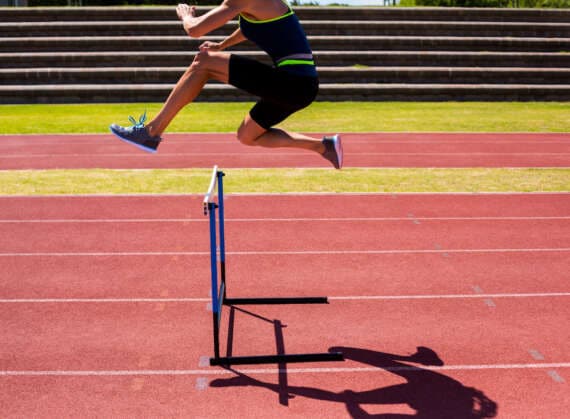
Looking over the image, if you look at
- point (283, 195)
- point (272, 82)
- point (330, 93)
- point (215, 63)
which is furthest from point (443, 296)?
point (330, 93)

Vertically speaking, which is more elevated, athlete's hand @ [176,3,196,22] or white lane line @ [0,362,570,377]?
athlete's hand @ [176,3,196,22]

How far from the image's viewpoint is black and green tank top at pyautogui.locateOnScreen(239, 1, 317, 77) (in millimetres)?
4125

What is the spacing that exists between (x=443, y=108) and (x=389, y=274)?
14.5 meters

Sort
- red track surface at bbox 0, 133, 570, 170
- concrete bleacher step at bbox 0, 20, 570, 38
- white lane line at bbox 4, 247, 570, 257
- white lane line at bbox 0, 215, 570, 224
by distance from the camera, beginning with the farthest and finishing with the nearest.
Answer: concrete bleacher step at bbox 0, 20, 570, 38, red track surface at bbox 0, 133, 570, 170, white lane line at bbox 0, 215, 570, 224, white lane line at bbox 4, 247, 570, 257

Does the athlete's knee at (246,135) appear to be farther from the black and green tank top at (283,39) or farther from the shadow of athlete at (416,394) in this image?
the shadow of athlete at (416,394)

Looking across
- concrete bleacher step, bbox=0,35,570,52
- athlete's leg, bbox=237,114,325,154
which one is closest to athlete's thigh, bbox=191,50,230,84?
athlete's leg, bbox=237,114,325,154

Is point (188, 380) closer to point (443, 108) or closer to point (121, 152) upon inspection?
A: point (121, 152)

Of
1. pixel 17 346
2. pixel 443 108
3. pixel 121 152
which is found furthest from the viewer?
pixel 443 108

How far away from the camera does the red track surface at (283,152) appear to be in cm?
1204

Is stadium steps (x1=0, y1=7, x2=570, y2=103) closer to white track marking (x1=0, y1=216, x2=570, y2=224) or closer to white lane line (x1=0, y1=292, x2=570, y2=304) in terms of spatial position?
white track marking (x1=0, y1=216, x2=570, y2=224)

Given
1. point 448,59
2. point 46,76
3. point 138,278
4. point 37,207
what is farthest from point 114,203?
point 448,59

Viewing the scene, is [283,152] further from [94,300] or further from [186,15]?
[186,15]

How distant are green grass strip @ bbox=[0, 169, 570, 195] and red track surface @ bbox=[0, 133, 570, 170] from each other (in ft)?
2.06

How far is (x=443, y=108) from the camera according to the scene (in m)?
19.8
